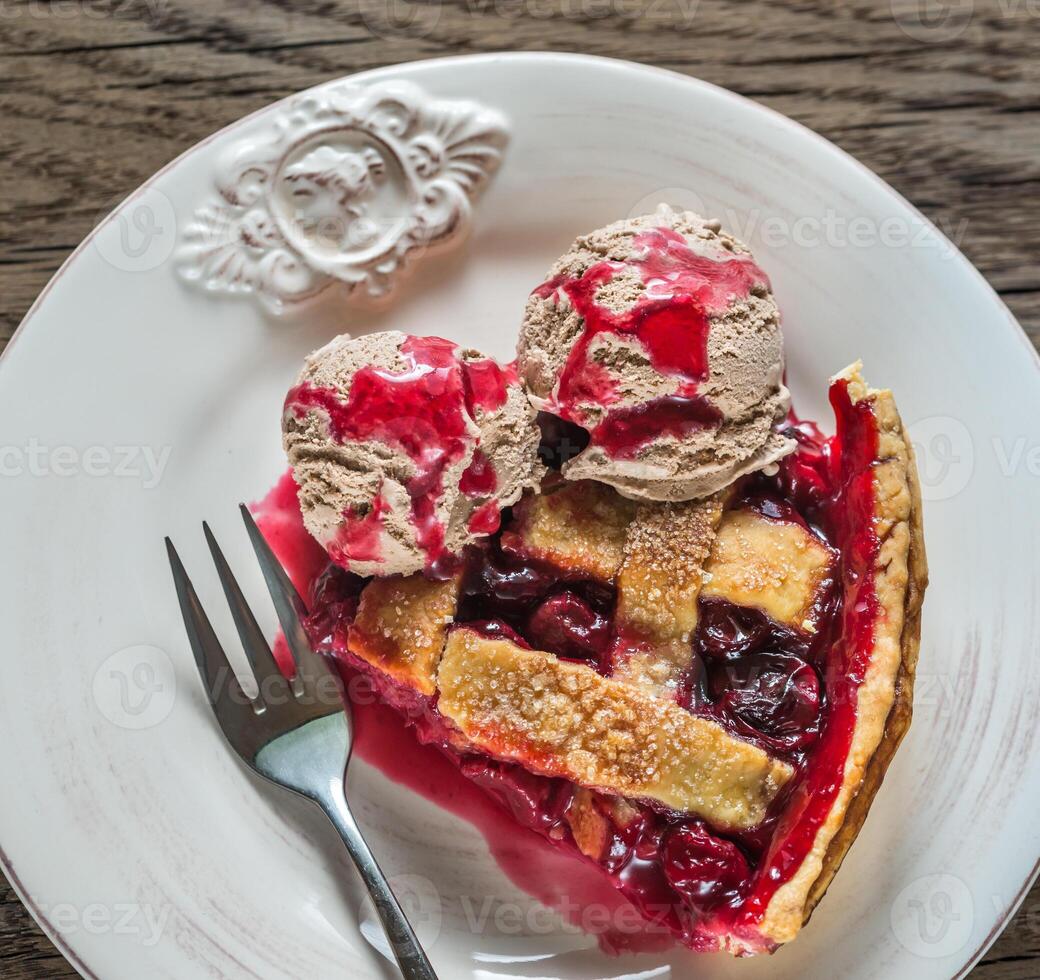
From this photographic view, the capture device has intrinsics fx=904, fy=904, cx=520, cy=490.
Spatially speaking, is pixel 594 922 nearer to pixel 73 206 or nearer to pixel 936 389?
pixel 936 389

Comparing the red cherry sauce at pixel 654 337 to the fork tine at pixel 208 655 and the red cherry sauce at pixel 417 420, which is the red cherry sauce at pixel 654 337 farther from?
the fork tine at pixel 208 655

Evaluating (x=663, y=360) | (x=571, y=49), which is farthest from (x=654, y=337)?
(x=571, y=49)

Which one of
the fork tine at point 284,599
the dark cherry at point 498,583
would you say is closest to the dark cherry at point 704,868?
the dark cherry at point 498,583

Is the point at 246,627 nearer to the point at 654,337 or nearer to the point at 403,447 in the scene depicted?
the point at 403,447

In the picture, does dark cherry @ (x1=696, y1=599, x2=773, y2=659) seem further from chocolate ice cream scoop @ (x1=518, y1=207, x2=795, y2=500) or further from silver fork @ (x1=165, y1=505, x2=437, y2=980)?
silver fork @ (x1=165, y1=505, x2=437, y2=980)

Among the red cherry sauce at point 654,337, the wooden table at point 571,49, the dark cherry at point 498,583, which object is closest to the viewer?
the red cherry sauce at point 654,337

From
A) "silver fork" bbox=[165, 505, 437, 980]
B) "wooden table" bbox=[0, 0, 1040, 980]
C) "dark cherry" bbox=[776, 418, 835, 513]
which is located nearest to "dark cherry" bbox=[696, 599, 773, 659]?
"dark cherry" bbox=[776, 418, 835, 513]
